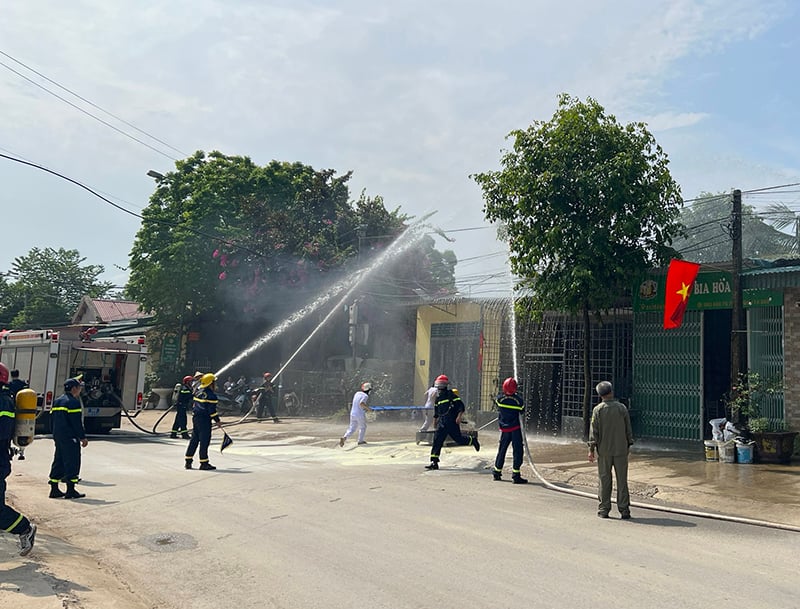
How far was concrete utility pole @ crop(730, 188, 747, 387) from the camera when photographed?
1426cm

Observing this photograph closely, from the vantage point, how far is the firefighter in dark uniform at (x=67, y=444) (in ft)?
32.6

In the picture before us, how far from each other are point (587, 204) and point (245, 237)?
19.9 m

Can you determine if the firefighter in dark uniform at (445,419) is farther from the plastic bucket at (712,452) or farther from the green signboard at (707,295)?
the green signboard at (707,295)

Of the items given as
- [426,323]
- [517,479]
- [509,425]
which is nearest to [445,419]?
[509,425]

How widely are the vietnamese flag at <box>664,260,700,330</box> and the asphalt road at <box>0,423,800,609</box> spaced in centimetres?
657

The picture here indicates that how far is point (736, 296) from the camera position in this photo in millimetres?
14539

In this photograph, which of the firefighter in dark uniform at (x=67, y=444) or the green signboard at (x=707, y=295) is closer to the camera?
the firefighter in dark uniform at (x=67, y=444)

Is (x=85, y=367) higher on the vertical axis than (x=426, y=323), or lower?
lower

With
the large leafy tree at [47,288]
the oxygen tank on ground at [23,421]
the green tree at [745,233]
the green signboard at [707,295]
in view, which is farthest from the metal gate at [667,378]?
the large leafy tree at [47,288]

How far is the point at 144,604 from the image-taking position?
18.1 ft

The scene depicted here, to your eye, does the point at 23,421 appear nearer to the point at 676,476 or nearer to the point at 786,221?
the point at 676,476

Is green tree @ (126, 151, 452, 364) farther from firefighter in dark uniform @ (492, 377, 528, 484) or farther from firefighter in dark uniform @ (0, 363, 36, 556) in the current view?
firefighter in dark uniform @ (0, 363, 36, 556)

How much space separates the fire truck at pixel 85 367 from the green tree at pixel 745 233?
52.8 ft

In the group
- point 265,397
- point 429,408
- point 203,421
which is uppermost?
point 429,408
